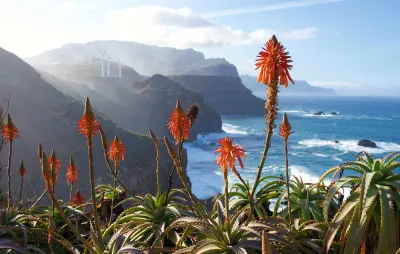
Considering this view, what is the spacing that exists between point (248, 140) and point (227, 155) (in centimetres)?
10148

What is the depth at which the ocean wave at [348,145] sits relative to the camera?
79.0m

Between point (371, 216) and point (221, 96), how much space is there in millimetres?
169076

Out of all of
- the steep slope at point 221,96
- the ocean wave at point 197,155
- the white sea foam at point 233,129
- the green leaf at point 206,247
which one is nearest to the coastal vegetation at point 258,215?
the green leaf at point 206,247

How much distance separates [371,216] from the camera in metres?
3.33

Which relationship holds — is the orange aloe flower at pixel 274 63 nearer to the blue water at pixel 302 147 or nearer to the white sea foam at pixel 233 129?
the blue water at pixel 302 147

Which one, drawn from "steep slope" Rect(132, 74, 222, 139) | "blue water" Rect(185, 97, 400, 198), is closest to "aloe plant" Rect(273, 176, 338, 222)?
"blue water" Rect(185, 97, 400, 198)

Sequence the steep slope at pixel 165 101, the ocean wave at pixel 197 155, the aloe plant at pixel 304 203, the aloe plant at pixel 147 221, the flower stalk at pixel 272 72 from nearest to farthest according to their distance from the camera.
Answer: the flower stalk at pixel 272 72, the aloe plant at pixel 147 221, the aloe plant at pixel 304 203, the ocean wave at pixel 197 155, the steep slope at pixel 165 101

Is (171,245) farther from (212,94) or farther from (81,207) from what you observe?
(212,94)

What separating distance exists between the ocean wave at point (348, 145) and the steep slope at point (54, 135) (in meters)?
44.9

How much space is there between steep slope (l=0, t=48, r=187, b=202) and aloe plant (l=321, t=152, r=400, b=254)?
40.8 meters

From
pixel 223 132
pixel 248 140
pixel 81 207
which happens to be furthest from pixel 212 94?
pixel 81 207

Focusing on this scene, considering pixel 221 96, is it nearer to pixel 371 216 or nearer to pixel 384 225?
pixel 371 216

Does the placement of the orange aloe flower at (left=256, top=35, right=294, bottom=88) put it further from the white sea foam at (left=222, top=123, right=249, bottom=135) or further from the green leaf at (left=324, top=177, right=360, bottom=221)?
the white sea foam at (left=222, top=123, right=249, bottom=135)

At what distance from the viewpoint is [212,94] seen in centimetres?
16950
